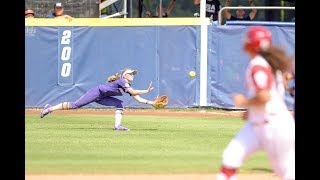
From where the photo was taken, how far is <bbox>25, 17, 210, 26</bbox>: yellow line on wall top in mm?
25047

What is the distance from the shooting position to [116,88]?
18.8 meters

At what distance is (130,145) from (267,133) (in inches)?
248

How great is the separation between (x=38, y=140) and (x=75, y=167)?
377 cm

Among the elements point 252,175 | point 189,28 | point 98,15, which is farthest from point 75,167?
point 98,15

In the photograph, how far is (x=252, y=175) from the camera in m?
12.3

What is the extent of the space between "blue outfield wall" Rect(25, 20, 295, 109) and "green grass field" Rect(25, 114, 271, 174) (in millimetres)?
2704

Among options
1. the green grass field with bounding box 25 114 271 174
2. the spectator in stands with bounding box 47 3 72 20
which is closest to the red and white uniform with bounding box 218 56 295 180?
the green grass field with bounding box 25 114 271 174

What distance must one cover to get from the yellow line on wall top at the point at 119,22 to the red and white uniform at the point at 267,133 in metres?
15.3

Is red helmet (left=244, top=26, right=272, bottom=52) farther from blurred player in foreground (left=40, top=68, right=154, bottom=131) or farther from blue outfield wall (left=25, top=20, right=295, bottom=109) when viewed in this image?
blue outfield wall (left=25, top=20, right=295, bottom=109)

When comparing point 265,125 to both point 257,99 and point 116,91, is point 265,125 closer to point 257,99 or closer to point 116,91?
point 257,99

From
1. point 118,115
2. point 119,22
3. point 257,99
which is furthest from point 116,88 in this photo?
point 257,99

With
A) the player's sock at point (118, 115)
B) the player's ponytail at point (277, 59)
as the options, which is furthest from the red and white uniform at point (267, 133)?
the player's sock at point (118, 115)
